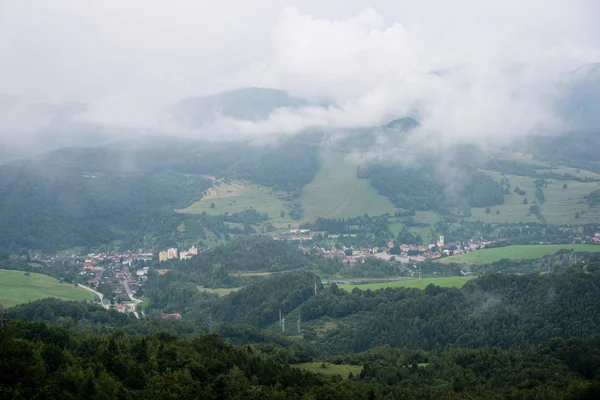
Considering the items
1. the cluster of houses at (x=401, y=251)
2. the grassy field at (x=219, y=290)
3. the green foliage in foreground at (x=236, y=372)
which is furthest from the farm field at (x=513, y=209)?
the green foliage in foreground at (x=236, y=372)

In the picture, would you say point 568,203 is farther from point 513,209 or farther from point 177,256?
point 177,256

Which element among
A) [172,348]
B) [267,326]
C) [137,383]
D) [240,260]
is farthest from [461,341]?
[240,260]

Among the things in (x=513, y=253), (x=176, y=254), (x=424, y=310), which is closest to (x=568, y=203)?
(x=513, y=253)

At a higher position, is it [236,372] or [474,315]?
[236,372]

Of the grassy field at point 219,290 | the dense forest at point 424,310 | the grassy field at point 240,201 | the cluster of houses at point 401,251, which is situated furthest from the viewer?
the grassy field at point 240,201

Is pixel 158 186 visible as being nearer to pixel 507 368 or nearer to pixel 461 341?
pixel 461 341

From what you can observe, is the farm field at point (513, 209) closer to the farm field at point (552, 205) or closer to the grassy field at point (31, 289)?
the farm field at point (552, 205)

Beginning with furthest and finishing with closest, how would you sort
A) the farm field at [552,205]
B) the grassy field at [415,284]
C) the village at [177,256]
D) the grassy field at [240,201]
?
the grassy field at [240,201] < the farm field at [552,205] < the village at [177,256] < the grassy field at [415,284]
